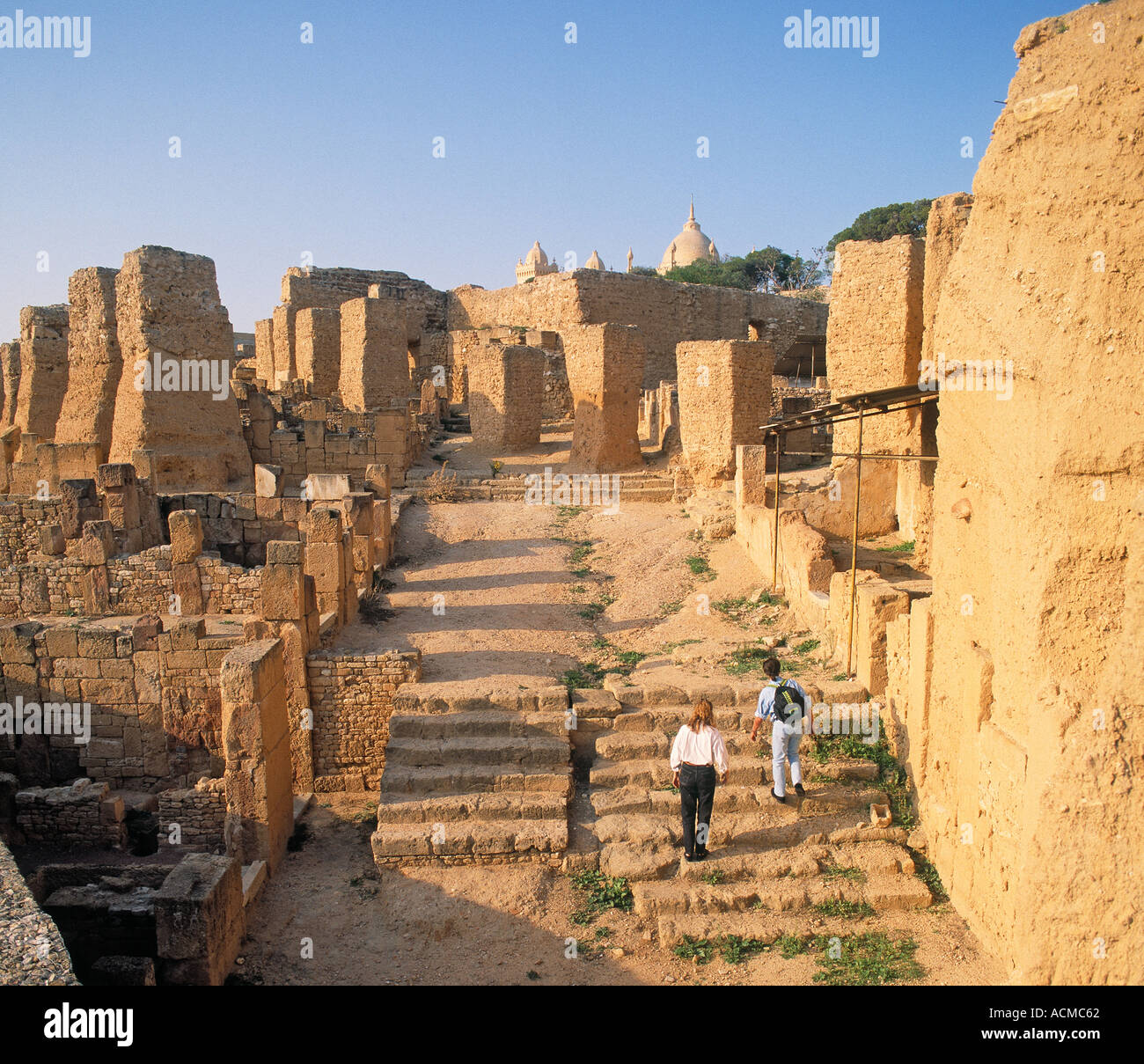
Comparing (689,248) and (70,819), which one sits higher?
(689,248)

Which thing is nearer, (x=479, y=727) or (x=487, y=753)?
(x=487, y=753)

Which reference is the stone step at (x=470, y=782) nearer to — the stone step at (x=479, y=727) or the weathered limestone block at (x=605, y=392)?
the stone step at (x=479, y=727)

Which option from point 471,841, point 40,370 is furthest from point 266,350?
point 471,841

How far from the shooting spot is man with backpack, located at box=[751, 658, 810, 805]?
693cm

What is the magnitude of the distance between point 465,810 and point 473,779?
36cm

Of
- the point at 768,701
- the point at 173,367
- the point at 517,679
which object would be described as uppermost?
the point at 173,367

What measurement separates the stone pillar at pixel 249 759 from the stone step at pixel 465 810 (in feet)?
3.17

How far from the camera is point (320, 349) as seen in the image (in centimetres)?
2419

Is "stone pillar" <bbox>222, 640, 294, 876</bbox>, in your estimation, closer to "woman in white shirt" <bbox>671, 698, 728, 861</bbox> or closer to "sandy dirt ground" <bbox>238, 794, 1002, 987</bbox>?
"sandy dirt ground" <bbox>238, 794, 1002, 987</bbox>

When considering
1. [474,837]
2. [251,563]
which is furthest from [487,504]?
[474,837]

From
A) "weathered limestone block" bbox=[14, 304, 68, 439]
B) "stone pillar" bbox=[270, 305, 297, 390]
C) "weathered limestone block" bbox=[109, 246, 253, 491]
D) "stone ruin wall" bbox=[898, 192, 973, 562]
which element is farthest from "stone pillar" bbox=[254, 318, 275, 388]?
"stone ruin wall" bbox=[898, 192, 973, 562]

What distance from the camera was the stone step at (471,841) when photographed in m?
6.87

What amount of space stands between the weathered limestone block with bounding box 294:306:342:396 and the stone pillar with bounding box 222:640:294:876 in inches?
717

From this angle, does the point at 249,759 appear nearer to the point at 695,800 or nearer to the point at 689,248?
the point at 695,800
